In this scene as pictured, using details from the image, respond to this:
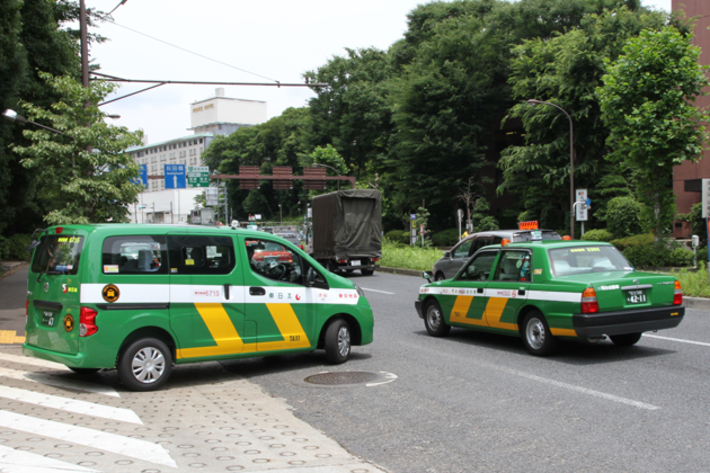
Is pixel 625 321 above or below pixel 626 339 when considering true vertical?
above

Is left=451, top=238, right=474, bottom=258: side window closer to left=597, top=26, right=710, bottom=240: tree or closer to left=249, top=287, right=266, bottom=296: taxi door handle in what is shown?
left=597, top=26, right=710, bottom=240: tree

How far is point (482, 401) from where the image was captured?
705cm

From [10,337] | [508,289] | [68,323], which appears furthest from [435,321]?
[10,337]

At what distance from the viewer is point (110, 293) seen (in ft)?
24.7

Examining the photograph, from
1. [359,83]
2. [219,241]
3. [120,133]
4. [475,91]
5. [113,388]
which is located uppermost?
[359,83]

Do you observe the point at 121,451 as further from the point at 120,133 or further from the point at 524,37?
the point at 524,37

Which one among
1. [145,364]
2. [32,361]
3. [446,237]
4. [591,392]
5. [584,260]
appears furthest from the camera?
[446,237]

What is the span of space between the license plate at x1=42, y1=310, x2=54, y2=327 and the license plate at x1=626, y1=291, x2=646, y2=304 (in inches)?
276

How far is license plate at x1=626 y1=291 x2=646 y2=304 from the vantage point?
350 inches

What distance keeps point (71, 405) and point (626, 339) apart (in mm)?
7449

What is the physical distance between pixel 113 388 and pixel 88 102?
419 inches

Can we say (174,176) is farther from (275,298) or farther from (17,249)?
(275,298)

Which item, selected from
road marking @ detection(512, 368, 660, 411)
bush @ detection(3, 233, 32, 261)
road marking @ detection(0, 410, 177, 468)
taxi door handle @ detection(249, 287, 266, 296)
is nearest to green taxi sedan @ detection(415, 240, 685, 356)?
road marking @ detection(512, 368, 660, 411)

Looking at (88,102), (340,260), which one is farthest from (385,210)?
Result: (88,102)
